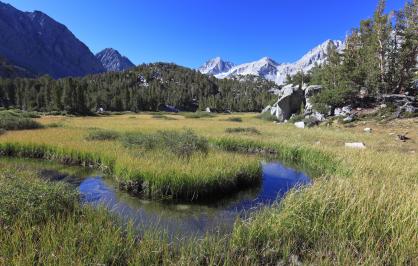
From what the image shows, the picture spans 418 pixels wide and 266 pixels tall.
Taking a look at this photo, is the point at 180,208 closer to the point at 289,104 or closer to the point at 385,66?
the point at 385,66

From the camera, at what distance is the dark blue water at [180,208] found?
400 inches

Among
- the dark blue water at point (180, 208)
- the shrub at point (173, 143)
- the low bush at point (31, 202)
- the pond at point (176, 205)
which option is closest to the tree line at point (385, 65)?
the shrub at point (173, 143)

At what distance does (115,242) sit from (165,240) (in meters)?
1.08

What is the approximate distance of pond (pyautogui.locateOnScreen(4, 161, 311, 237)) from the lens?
33.3 feet

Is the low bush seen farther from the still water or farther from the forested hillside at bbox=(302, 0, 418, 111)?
the forested hillside at bbox=(302, 0, 418, 111)

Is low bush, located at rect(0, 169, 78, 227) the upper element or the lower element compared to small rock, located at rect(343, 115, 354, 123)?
lower

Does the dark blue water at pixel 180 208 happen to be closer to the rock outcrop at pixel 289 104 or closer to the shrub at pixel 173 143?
the shrub at pixel 173 143

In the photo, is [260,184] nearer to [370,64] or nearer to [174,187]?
[174,187]

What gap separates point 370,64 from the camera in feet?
156

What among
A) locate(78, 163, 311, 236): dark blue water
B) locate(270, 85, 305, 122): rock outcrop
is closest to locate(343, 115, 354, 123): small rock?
locate(270, 85, 305, 122): rock outcrop

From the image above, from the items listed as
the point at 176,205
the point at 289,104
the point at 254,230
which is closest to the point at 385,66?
the point at 289,104

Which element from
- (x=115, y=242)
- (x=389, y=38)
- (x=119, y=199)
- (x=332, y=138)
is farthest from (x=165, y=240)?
(x=389, y=38)

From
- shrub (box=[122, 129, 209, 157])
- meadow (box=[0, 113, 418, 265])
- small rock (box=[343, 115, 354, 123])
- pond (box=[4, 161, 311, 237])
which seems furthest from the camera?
small rock (box=[343, 115, 354, 123])

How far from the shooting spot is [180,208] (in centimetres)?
1238
